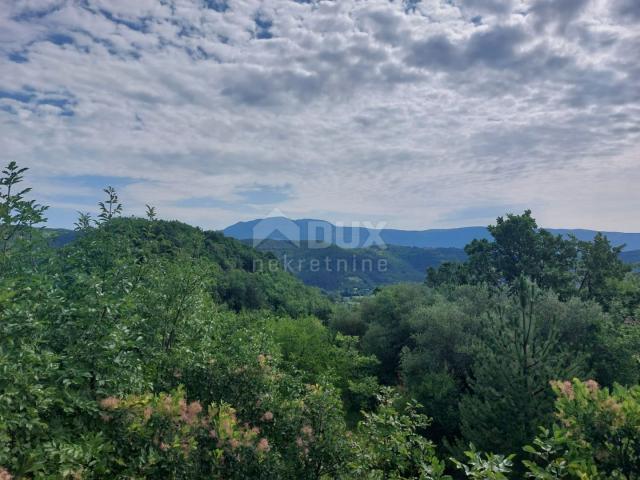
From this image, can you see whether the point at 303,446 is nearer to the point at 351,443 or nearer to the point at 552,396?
the point at 351,443

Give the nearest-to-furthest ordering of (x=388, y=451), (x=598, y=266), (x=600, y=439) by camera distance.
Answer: (x=600, y=439) < (x=388, y=451) < (x=598, y=266)

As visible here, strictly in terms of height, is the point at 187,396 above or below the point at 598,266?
below

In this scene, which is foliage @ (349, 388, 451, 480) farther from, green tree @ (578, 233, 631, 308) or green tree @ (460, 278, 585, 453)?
green tree @ (578, 233, 631, 308)

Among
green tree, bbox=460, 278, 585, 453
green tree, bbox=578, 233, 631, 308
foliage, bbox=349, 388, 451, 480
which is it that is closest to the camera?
foliage, bbox=349, 388, 451, 480

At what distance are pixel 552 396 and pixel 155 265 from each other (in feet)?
37.6

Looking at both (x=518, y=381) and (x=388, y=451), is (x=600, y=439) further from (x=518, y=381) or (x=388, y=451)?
(x=518, y=381)

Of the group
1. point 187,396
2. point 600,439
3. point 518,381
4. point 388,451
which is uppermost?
point 600,439

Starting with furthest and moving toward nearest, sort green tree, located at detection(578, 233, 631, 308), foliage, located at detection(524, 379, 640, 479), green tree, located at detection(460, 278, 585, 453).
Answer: green tree, located at detection(578, 233, 631, 308)
green tree, located at detection(460, 278, 585, 453)
foliage, located at detection(524, 379, 640, 479)

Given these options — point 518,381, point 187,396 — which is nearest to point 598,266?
point 518,381

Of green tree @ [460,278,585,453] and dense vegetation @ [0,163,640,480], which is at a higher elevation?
dense vegetation @ [0,163,640,480]

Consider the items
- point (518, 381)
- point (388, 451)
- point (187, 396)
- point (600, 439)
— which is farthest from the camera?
point (518, 381)

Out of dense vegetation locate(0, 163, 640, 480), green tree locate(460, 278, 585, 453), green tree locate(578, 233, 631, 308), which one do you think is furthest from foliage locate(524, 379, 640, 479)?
green tree locate(578, 233, 631, 308)

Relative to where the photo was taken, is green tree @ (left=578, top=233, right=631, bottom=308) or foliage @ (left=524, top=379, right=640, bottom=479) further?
green tree @ (left=578, top=233, right=631, bottom=308)

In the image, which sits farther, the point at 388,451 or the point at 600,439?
the point at 388,451
